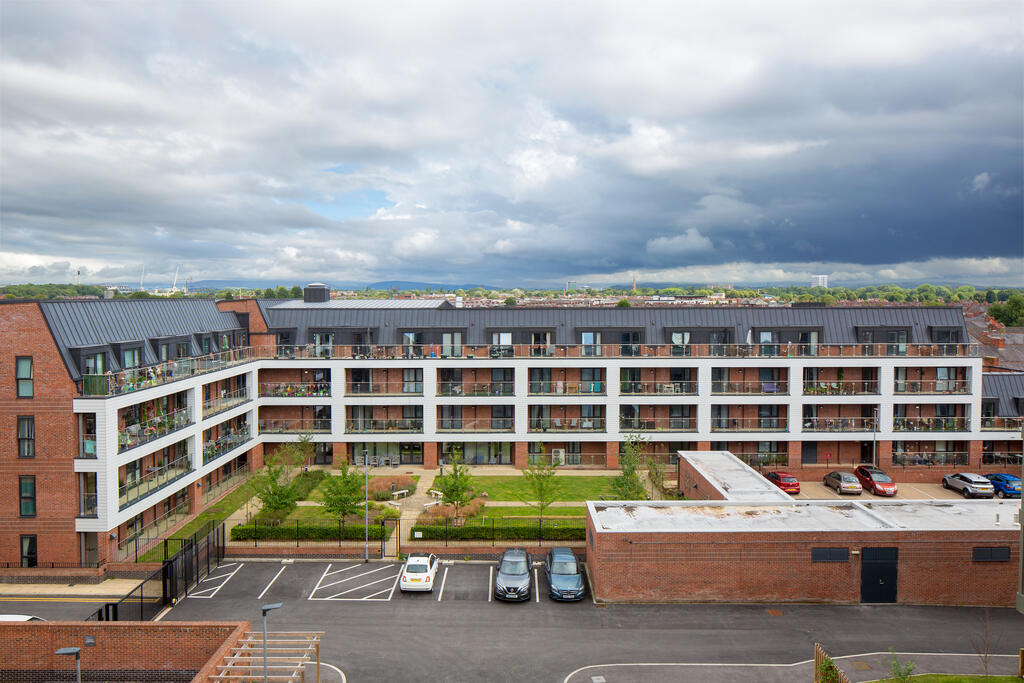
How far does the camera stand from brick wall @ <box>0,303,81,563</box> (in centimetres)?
3197

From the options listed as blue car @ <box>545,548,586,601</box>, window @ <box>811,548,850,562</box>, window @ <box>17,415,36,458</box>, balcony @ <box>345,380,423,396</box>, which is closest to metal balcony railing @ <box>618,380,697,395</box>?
balcony @ <box>345,380,423,396</box>

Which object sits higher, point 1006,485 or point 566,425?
point 566,425

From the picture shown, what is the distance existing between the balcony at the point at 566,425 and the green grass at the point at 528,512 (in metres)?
10.3

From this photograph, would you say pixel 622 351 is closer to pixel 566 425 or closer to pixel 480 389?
pixel 566 425

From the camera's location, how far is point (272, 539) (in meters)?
35.3

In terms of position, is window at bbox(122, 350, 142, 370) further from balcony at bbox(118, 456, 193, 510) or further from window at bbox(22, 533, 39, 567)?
window at bbox(22, 533, 39, 567)

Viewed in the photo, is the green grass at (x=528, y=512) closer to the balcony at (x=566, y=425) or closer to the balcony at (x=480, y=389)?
the balcony at (x=566, y=425)

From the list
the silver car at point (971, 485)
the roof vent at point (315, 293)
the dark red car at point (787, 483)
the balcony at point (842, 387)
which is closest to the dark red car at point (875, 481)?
the silver car at point (971, 485)

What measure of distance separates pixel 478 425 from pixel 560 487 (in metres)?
9.32

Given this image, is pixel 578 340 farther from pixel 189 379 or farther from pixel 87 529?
pixel 87 529

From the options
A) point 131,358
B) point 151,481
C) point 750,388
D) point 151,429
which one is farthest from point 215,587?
point 750,388

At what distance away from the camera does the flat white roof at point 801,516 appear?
29188 millimetres

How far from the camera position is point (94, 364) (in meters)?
34.2

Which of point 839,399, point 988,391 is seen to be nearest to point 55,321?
point 839,399
